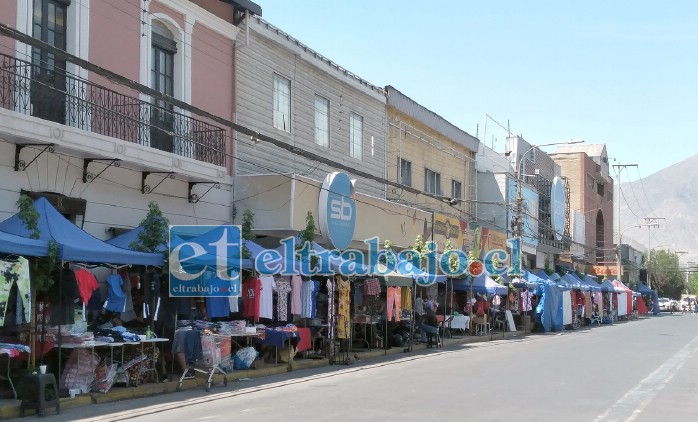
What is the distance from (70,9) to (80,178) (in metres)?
3.62

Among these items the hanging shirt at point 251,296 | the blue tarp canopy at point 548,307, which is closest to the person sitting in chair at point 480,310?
the blue tarp canopy at point 548,307

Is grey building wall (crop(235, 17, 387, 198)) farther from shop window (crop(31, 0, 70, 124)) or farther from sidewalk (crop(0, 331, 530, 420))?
shop window (crop(31, 0, 70, 124))

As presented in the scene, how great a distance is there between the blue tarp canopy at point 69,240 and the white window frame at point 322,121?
1338cm

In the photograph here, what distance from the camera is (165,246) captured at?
16969mm

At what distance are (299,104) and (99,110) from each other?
32.5ft

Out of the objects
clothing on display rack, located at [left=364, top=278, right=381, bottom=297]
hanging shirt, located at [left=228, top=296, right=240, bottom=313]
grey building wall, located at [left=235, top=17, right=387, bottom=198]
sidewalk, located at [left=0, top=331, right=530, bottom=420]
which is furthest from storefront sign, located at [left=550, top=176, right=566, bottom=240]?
hanging shirt, located at [left=228, top=296, right=240, bottom=313]

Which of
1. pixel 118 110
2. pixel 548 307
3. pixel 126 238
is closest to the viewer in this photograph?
pixel 126 238

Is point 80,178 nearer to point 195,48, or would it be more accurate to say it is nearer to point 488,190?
point 195,48

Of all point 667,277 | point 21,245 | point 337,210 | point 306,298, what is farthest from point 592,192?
point 21,245

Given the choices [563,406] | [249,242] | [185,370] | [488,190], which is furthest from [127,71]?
[488,190]

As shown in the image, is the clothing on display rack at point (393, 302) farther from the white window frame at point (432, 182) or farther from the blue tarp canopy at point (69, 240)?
the white window frame at point (432, 182)

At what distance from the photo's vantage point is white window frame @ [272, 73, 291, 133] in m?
25.8

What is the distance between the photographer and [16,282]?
1290cm

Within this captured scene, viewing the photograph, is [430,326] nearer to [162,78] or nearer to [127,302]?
[162,78]
